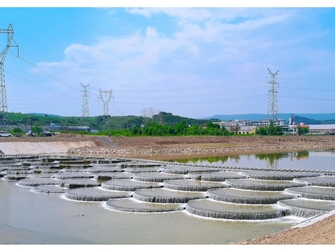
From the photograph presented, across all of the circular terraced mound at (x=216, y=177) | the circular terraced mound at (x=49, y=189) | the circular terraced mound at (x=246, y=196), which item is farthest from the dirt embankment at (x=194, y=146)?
the circular terraced mound at (x=246, y=196)

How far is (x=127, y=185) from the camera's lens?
19969mm

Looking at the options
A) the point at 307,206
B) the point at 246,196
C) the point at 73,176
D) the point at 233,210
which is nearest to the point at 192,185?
the point at 246,196

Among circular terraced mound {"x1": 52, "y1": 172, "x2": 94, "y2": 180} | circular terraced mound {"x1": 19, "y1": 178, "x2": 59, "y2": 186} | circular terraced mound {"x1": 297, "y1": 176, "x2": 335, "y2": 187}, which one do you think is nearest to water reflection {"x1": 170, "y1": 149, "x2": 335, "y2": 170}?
circular terraced mound {"x1": 297, "y1": 176, "x2": 335, "y2": 187}

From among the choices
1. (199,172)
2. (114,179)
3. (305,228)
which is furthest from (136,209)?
(199,172)

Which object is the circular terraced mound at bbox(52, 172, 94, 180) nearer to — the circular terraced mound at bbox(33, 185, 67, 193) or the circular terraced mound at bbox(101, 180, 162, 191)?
the circular terraced mound at bbox(33, 185, 67, 193)

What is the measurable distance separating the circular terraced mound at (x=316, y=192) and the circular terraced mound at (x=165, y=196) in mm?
3755

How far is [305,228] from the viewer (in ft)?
33.9

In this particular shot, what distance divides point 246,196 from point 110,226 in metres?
6.05

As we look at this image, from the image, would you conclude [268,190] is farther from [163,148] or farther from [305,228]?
[163,148]

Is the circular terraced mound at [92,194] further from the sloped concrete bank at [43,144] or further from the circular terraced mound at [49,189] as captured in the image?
the sloped concrete bank at [43,144]

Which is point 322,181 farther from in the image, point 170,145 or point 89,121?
point 89,121

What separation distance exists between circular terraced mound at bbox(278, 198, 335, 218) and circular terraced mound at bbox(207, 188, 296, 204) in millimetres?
525

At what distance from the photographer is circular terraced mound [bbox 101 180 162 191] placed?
19312mm

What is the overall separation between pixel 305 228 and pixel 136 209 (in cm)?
634
